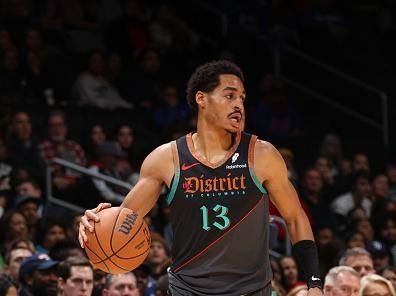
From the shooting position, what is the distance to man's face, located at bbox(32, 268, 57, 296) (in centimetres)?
876

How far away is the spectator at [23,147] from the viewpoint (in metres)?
11.8

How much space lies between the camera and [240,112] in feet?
19.6

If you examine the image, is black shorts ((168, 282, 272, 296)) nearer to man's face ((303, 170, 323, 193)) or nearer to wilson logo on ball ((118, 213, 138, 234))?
wilson logo on ball ((118, 213, 138, 234))

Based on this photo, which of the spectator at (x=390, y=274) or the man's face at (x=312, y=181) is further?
the man's face at (x=312, y=181)

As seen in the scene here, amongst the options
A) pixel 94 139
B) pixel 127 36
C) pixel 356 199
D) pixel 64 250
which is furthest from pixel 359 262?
pixel 127 36

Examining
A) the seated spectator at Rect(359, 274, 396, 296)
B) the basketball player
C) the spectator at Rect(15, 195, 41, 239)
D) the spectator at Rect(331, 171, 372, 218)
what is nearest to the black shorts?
the basketball player

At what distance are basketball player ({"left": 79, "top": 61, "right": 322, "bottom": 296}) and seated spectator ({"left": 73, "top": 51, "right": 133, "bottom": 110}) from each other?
7225 millimetres

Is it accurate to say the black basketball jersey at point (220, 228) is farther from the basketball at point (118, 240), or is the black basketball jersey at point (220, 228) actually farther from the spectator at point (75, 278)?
the spectator at point (75, 278)

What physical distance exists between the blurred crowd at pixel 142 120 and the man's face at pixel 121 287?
451 mm

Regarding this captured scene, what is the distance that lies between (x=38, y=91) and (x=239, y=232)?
7.62 metres

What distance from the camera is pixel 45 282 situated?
879cm

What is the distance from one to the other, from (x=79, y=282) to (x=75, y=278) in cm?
4

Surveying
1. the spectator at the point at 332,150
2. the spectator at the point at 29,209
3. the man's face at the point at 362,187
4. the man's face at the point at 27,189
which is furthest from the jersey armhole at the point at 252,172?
the spectator at the point at 332,150

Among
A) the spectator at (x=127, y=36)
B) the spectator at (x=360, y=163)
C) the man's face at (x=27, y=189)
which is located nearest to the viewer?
the man's face at (x=27, y=189)
